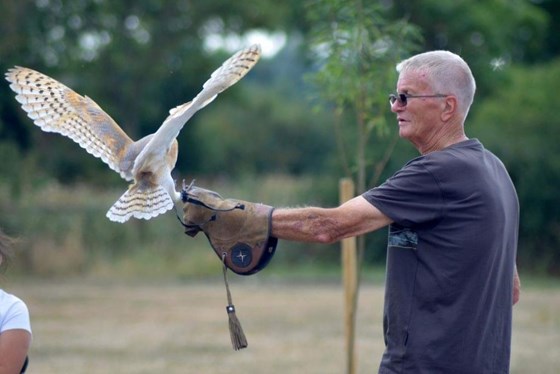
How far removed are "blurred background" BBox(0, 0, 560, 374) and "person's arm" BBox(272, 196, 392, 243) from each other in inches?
59.9

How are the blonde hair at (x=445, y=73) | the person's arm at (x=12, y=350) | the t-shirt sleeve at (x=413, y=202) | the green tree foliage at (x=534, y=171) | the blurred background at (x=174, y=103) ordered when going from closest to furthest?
the t-shirt sleeve at (x=413, y=202), the blonde hair at (x=445, y=73), the person's arm at (x=12, y=350), the blurred background at (x=174, y=103), the green tree foliage at (x=534, y=171)

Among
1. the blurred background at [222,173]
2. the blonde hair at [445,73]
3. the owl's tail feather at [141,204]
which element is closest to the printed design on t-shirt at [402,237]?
the blonde hair at [445,73]

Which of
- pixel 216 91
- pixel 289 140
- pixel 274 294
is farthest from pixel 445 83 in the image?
pixel 289 140

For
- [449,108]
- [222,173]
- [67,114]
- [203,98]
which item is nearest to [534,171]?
[67,114]

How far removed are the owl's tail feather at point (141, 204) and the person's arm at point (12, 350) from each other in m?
0.80

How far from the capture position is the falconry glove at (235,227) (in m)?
3.63

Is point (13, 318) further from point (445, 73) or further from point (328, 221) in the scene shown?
point (445, 73)

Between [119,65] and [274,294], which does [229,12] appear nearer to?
[119,65]

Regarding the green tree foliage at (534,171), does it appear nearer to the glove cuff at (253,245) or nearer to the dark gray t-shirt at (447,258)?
the dark gray t-shirt at (447,258)

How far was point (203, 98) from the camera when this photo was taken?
14.9 ft

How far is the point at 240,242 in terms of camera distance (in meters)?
3.65

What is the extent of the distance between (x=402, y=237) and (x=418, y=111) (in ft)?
1.44

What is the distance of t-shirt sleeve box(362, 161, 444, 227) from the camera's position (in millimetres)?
3547

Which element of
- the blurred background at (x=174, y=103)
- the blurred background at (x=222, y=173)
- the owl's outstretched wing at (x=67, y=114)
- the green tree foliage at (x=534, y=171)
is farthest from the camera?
the green tree foliage at (x=534, y=171)
